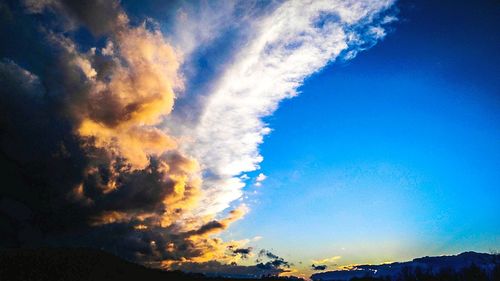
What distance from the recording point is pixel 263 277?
543 feet

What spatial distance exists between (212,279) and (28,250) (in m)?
67.8

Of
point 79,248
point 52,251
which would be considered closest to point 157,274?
point 79,248

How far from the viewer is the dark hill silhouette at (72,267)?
321 feet

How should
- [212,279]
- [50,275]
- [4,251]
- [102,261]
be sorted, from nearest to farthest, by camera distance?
[50,275] → [4,251] → [102,261] → [212,279]

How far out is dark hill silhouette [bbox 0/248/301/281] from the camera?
98.0m

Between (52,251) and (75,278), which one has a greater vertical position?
(52,251)

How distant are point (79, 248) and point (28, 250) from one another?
23130 mm

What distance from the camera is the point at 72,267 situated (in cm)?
11231

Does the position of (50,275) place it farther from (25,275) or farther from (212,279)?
(212,279)

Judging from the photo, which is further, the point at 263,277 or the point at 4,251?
the point at 263,277

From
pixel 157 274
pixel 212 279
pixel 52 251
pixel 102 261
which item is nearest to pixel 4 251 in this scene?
pixel 52 251

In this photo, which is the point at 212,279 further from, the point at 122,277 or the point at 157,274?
the point at 122,277

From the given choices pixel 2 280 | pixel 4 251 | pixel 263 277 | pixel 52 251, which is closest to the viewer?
pixel 2 280

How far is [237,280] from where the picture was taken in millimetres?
136375
